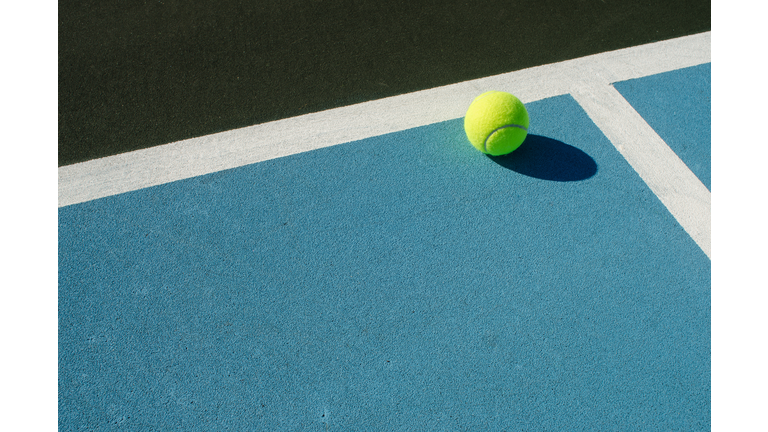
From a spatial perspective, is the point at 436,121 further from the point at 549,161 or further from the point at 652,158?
the point at 652,158

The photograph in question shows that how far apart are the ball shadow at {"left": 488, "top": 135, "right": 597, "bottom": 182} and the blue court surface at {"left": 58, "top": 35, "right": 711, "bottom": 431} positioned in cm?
1

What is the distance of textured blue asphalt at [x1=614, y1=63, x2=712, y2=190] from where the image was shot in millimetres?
3297

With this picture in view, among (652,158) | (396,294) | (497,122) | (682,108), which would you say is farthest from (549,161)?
(396,294)

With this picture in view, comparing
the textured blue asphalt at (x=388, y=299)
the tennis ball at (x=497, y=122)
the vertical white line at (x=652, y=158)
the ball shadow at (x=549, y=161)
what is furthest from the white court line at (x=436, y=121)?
the tennis ball at (x=497, y=122)

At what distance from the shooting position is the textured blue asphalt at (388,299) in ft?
7.84

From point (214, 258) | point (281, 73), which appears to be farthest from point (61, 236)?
point (281, 73)

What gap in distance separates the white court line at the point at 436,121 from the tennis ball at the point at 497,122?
0.47 m

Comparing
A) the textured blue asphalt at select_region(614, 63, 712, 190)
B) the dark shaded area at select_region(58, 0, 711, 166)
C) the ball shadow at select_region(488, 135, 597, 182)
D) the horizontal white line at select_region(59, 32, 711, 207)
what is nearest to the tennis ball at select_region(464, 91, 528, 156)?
the ball shadow at select_region(488, 135, 597, 182)

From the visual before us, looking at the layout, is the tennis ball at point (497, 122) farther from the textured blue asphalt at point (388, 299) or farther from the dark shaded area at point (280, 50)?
the dark shaded area at point (280, 50)

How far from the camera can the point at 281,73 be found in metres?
3.68

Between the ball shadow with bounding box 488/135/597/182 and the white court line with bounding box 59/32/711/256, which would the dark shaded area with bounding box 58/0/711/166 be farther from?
the ball shadow with bounding box 488/135/597/182

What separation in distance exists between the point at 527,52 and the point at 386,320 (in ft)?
8.42

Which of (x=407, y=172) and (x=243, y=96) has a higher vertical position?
(x=407, y=172)

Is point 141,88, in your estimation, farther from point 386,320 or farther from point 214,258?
A: point 386,320
